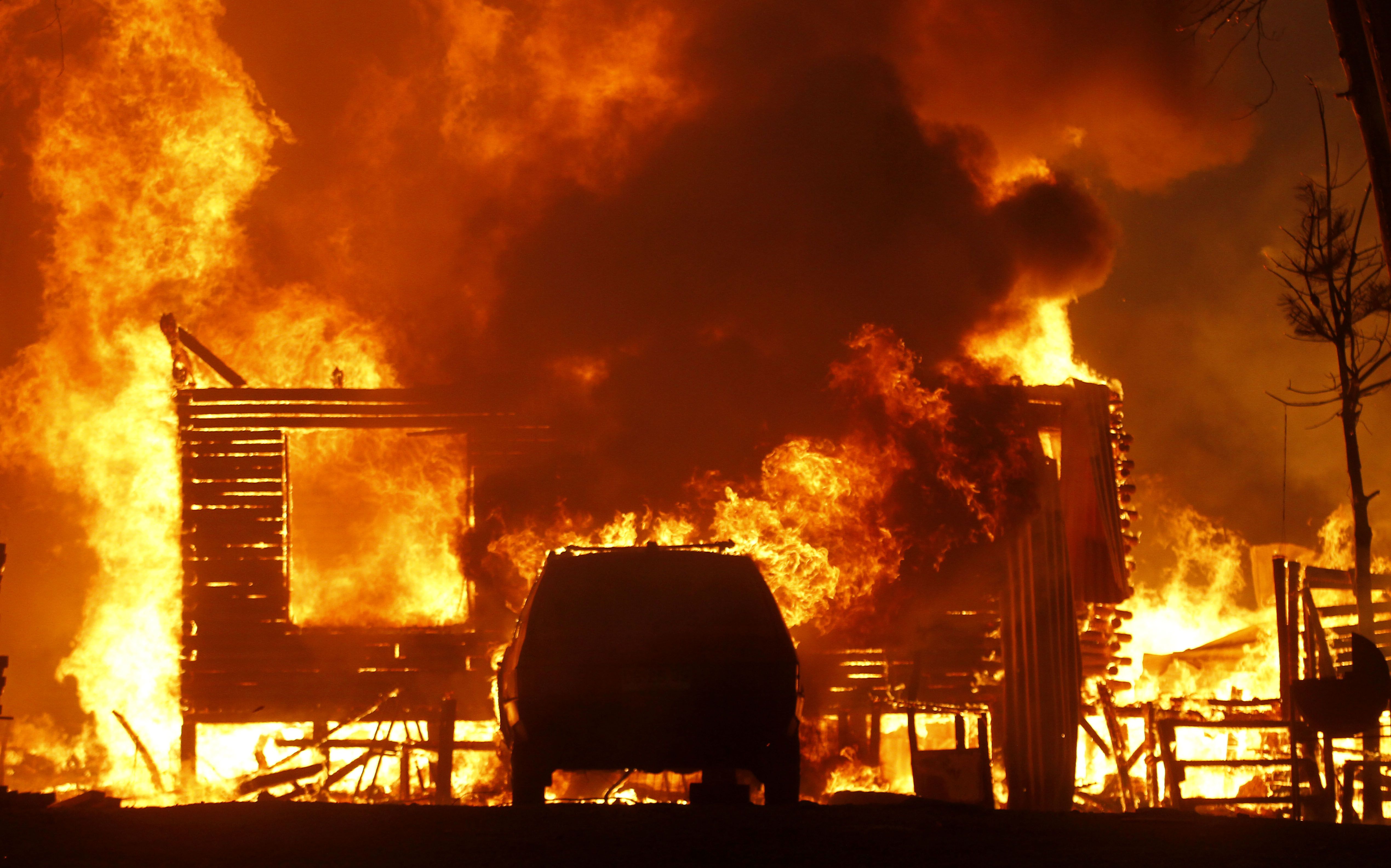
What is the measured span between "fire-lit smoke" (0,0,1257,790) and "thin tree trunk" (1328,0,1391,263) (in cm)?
534

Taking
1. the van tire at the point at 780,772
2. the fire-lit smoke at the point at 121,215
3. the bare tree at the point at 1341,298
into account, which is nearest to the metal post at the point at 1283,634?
the bare tree at the point at 1341,298

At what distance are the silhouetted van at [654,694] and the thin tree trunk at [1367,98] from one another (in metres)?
4.72

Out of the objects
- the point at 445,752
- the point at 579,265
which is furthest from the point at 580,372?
the point at 445,752

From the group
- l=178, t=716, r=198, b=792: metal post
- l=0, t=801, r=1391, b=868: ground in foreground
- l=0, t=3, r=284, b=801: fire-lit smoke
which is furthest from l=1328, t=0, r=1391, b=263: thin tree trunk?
l=0, t=3, r=284, b=801: fire-lit smoke

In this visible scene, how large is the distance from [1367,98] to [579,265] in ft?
28.8

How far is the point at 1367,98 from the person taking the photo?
777 centimetres

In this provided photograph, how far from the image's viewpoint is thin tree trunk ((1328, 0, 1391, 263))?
293 inches

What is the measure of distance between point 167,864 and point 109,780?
1115cm

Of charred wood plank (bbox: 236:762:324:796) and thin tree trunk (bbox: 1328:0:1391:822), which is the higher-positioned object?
thin tree trunk (bbox: 1328:0:1391:822)

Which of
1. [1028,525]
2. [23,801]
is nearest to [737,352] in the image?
[1028,525]

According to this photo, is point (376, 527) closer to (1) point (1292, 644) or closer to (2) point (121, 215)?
(2) point (121, 215)

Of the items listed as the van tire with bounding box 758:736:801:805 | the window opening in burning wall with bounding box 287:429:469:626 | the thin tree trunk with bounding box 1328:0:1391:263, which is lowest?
the van tire with bounding box 758:736:801:805

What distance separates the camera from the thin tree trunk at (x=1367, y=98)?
293 inches

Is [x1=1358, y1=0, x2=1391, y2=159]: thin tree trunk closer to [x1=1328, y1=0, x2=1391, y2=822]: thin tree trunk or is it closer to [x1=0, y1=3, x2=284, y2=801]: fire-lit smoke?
[x1=1328, y1=0, x2=1391, y2=822]: thin tree trunk
